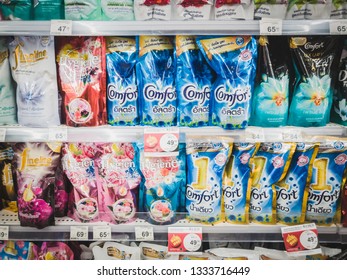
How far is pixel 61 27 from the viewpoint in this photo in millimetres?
1329

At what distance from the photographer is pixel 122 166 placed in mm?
1575

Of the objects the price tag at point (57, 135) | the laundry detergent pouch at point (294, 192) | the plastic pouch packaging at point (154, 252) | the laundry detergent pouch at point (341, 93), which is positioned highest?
the laundry detergent pouch at point (341, 93)

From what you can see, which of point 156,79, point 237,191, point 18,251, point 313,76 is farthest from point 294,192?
point 18,251

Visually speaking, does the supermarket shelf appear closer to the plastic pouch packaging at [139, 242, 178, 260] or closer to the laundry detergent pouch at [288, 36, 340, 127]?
the laundry detergent pouch at [288, 36, 340, 127]

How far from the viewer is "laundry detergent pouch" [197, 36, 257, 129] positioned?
1444 mm

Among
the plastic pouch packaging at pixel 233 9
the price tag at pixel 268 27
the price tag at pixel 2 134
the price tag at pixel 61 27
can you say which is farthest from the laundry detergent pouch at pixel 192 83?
the price tag at pixel 2 134

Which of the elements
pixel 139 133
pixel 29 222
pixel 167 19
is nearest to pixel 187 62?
pixel 167 19

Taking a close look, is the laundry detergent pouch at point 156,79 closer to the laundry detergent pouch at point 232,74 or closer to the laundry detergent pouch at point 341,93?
the laundry detergent pouch at point 232,74

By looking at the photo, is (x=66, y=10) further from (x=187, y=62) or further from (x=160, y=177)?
(x=160, y=177)

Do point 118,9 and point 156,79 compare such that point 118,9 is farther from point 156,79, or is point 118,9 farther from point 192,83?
point 192,83

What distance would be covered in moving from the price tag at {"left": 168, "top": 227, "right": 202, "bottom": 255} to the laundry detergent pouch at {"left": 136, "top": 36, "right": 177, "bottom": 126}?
0.47 metres

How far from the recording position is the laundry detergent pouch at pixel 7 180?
5.41 feet

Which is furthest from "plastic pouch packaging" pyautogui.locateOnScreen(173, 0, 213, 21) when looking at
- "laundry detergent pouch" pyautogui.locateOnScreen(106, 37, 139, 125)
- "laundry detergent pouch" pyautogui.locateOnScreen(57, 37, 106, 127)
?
"laundry detergent pouch" pyautogui.locateOnScreen(57, 37, 106, 127)

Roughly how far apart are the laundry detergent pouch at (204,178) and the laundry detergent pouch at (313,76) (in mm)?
366
